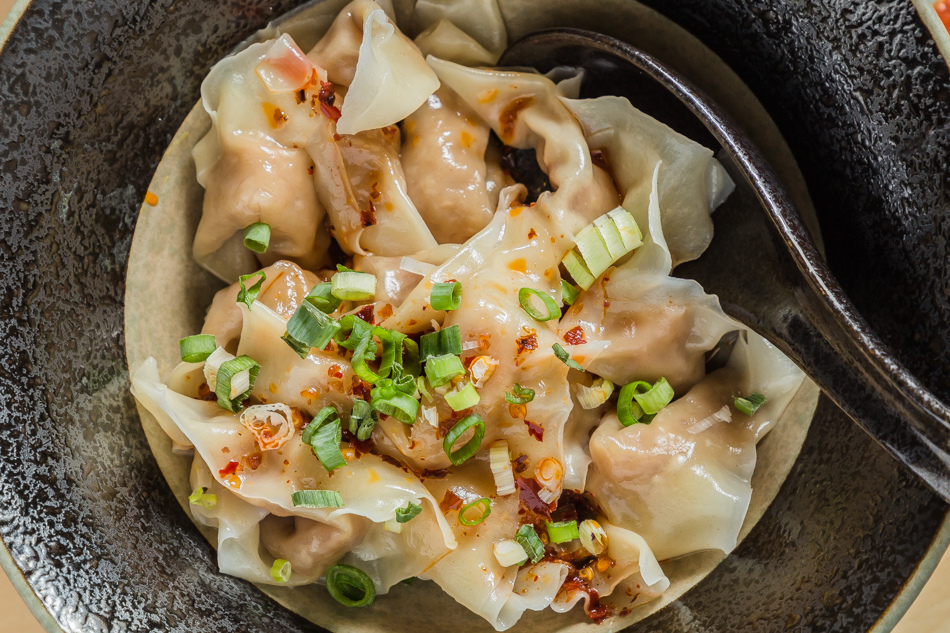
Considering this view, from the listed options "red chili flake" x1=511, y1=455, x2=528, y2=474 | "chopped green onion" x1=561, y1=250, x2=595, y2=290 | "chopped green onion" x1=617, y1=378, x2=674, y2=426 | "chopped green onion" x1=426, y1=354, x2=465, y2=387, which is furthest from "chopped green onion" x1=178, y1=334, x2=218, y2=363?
"chopped green onion" x1=617, y1=378, x2=674, y2=426

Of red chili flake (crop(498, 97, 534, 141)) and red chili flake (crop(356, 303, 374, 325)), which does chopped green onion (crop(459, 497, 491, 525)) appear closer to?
red chili flake (crop(356, 303, 374, 325))

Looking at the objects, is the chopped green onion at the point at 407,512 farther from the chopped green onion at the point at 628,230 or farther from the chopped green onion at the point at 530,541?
the chopped green onion at the point at 628,230

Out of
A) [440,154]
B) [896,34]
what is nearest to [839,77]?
[896,34]

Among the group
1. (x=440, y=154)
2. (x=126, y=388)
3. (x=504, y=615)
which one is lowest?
(x=504, y=615)

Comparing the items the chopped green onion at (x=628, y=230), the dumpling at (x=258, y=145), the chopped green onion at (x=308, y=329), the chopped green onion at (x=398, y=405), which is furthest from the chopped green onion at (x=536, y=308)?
the dumpling at (x=258, y=145)

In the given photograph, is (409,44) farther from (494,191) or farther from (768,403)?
(768,403)

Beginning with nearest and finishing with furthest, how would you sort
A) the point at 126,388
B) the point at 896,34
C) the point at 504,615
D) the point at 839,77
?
the point at 896,34, the point at 839,77, the point at 504,615, the point at 126,388

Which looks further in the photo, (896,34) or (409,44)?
(409,44)
